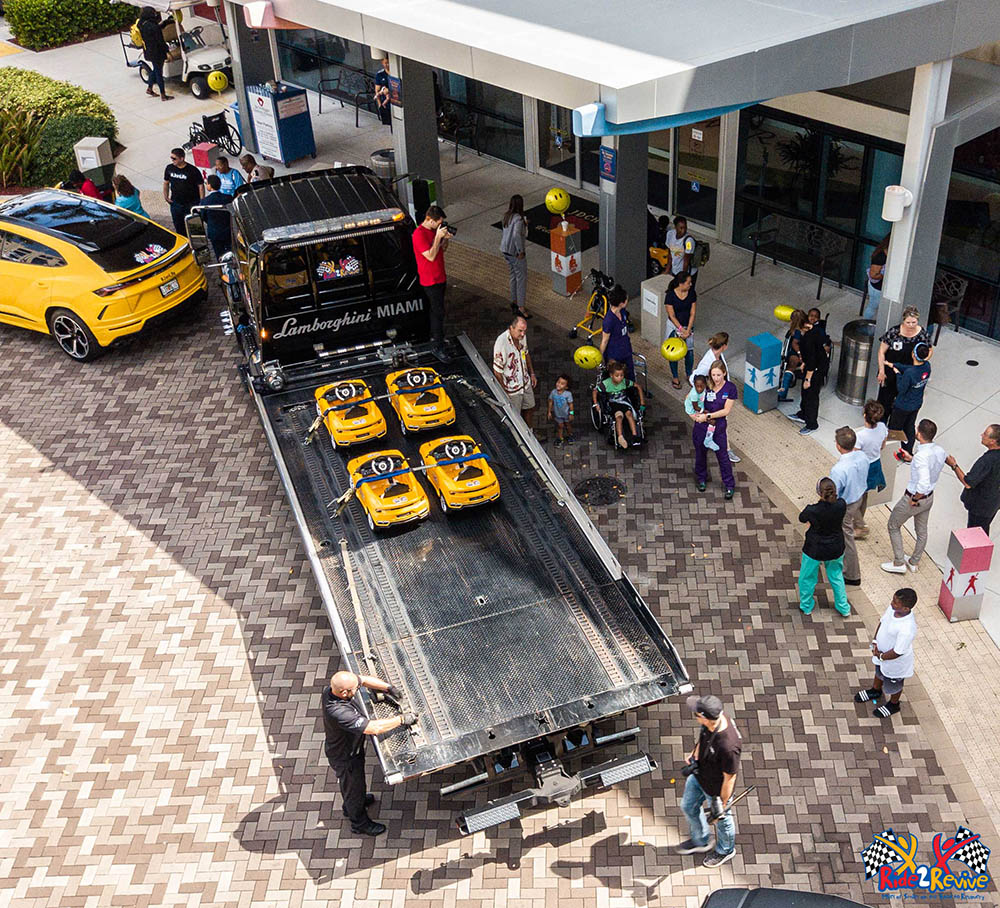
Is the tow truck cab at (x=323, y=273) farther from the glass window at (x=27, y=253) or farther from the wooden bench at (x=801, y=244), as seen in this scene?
the wooden bench at (x=801, y=244)

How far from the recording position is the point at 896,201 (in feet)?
35.7

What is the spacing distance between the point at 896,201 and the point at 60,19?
22.7m

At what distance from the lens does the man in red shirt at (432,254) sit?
11867 mm

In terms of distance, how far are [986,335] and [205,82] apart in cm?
1660

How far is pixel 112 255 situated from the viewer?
45.5 ft

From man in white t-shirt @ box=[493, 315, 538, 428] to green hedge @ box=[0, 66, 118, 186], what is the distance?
1217 centimetres

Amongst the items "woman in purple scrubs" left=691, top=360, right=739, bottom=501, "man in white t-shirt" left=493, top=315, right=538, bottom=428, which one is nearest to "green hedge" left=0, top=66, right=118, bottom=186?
"man in white t-shirt" left=493, top=315, right=538, bottom=428

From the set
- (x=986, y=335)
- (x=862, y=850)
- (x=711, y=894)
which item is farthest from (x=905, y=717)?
(x=986, y=335)

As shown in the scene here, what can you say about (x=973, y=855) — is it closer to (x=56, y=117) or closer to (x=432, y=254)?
(x=432, y=254)

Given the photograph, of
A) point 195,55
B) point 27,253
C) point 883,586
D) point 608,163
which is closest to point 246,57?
point 195,55

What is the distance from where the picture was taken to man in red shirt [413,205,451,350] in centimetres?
1187

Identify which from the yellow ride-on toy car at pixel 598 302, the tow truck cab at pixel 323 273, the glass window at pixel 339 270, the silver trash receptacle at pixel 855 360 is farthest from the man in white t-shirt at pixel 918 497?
the glass window at pixel 339 270

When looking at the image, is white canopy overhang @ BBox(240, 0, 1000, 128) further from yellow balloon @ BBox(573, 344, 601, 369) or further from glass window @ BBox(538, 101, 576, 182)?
glass window @ BBox(538, 101, 576, 182)

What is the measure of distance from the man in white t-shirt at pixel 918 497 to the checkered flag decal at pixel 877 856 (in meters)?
2.93
